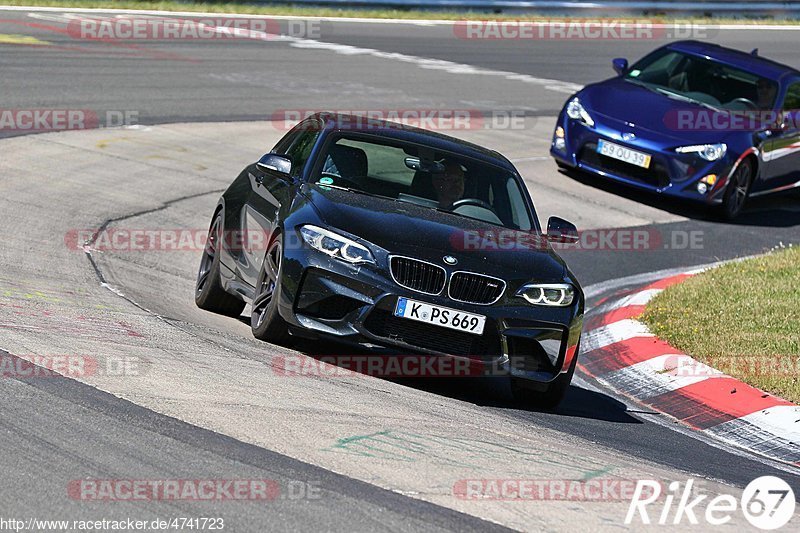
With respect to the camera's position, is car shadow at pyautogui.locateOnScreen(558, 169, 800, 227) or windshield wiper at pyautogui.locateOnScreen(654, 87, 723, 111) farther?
windshield wiper at pyautogui.locateOnScreen(654, 87, 723, 111)

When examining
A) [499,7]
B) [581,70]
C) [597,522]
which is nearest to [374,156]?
[597,522]

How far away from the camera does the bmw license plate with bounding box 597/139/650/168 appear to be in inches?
575

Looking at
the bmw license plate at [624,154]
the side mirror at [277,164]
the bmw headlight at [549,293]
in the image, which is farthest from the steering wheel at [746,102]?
the bmw headlight at [549,293]

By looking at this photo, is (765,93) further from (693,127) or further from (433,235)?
(433,235)

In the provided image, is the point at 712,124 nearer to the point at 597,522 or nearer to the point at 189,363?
the point at 189,363

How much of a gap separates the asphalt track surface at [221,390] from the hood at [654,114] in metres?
0.88

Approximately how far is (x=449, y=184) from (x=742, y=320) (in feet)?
9.02

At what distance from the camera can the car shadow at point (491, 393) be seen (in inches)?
299

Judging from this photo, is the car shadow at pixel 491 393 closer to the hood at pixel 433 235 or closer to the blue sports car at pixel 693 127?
the hood at pixel 433 235

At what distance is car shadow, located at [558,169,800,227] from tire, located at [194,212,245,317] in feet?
24.2

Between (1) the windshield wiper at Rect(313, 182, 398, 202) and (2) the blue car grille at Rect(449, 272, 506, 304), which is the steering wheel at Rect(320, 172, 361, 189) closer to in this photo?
(1) the windshield wiper at Rect(313, 182, 398, 202)

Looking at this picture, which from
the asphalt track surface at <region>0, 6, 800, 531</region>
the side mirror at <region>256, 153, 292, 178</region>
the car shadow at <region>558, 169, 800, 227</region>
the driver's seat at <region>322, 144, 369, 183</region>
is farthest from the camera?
the car shadow at <region>558, 169, 800, 227</region>

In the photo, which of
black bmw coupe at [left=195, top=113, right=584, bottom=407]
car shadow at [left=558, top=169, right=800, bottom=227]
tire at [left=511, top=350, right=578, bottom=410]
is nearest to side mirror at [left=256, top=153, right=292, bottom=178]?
black bmw coupe at [left=195, top=113, right=584, bottom=407]

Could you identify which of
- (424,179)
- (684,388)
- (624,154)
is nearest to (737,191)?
(624,154)
